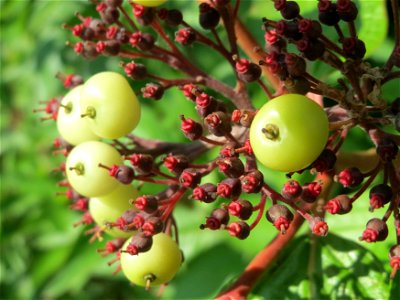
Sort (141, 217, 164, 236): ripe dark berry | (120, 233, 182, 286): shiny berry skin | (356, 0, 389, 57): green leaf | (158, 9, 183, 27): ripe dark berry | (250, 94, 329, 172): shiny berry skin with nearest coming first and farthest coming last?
1. (250, 94, 329, 172): shiny berry skin
2. (141, 217, 164, 236): ripe dark berry
3. (120, 233, 182, 286): shiny berry skin
4. (158, 9, 183, 27): ripe dark berry
5. (356, 0, 389, 57): green leaf

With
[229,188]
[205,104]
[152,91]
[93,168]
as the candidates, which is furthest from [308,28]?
[93,168]

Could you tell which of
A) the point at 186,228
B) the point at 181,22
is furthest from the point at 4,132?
the point at 181,22

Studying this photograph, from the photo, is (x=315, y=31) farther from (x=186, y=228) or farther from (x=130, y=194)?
(x=186, y=228)

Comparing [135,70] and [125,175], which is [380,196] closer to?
[125,175]

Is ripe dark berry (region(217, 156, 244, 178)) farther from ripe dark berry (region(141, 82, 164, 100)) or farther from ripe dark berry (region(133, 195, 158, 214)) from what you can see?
ripe dark berry (region(141, 82, 164, 100))

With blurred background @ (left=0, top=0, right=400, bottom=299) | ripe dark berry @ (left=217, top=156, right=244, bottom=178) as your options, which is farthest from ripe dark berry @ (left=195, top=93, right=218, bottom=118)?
blurred background @ (left=0, top=0, right=400, bottom=299)

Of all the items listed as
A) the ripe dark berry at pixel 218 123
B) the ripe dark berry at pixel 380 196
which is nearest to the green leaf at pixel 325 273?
the ripe dark berry at pixel 380 196
